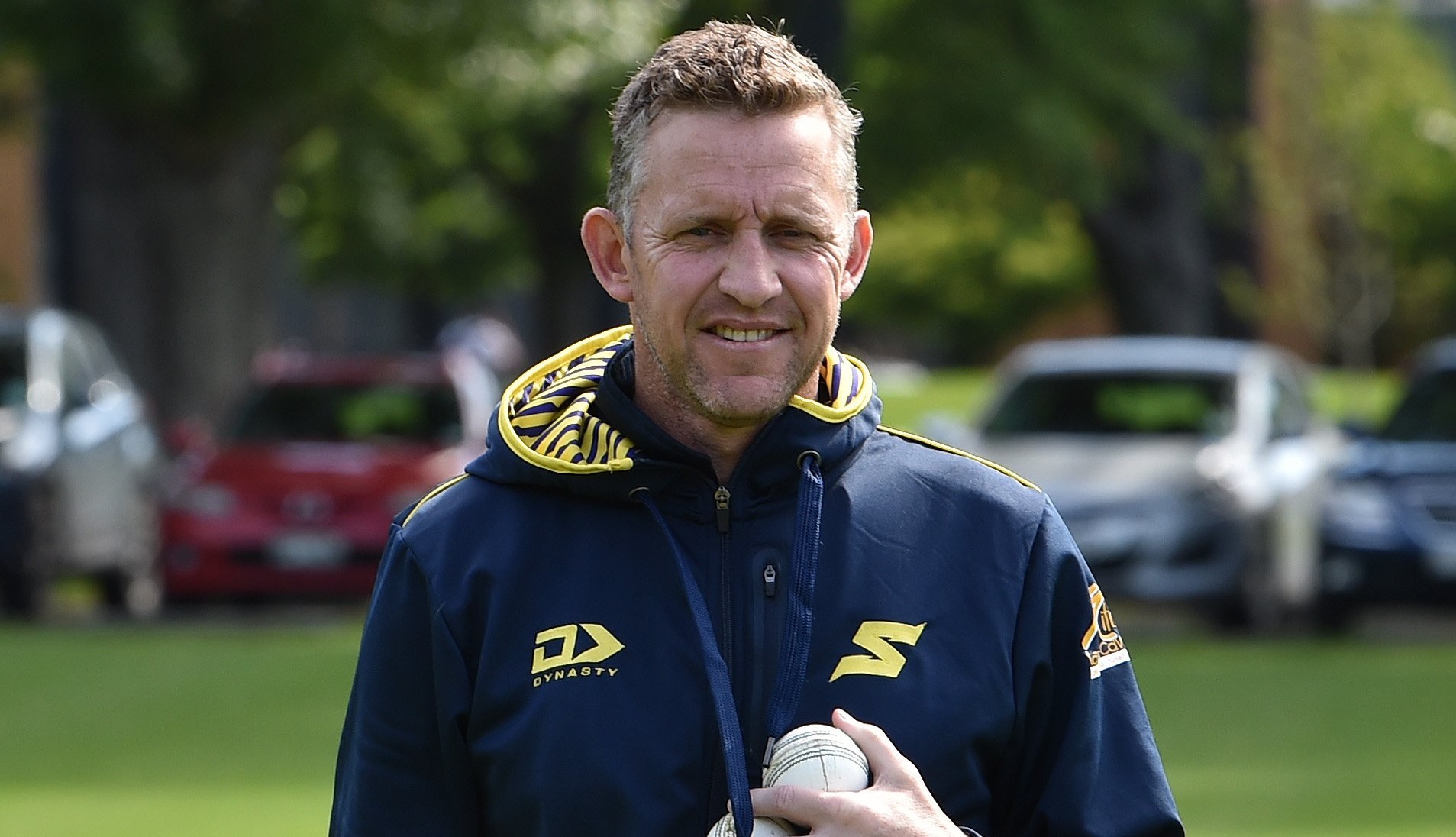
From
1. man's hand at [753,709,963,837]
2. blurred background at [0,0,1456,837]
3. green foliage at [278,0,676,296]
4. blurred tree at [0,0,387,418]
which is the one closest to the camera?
man's hand at [753,709,963,837]

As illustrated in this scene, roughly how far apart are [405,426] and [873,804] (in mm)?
13357

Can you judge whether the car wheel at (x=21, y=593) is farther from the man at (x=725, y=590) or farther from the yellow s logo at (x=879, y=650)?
the yellow s logo at (x=879, y=650)

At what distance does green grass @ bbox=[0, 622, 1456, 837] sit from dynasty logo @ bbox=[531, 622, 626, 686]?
580 cm

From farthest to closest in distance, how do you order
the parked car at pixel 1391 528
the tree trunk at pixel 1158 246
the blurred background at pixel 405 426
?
the tree trunk at pixel 1158 246, the parked car at pixel 1391 528, the blurred background at pixel 405 426

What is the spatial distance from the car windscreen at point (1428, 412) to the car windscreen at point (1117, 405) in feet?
3.24

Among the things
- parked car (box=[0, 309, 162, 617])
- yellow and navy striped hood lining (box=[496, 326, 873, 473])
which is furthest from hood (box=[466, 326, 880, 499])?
parked car (box=[0, 309, 162, 617])

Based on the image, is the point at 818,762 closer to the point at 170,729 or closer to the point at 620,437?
the point at 620,437

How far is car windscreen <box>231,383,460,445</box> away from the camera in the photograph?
15.7 meters

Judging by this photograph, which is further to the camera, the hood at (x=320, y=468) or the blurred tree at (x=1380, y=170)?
the blurred tree at (x=1380, y=170)

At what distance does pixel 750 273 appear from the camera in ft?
9.32

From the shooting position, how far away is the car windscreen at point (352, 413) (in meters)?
15.7

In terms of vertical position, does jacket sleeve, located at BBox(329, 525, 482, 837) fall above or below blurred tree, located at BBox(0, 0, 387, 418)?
below

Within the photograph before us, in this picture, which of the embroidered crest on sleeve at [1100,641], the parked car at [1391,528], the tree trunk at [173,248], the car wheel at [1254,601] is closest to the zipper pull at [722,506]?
the embroidered crest on sleeve at [1100,641]

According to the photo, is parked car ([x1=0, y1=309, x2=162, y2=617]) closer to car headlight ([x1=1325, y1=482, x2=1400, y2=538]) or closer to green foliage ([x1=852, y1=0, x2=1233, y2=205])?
green foliage ([x1=852, y1=0, x2=1233, y2=205])
